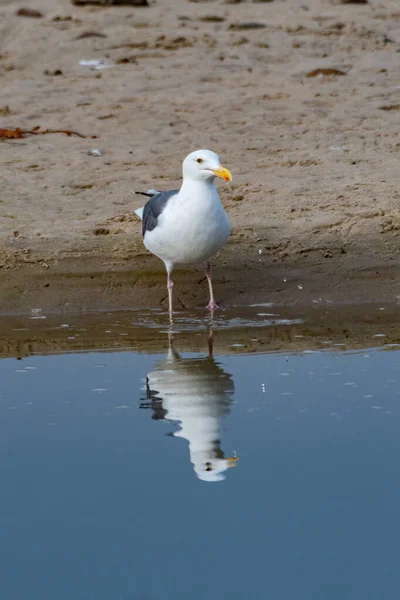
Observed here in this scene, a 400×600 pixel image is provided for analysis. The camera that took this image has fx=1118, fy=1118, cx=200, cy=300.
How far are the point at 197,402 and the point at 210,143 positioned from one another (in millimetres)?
5220

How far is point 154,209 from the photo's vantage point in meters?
6.96

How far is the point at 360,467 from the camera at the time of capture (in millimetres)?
4020

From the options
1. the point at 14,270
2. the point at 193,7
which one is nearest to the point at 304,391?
the point at 14,270

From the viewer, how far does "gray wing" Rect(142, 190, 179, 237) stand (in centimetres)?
688

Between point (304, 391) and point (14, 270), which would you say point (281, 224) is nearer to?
point (14, 270)

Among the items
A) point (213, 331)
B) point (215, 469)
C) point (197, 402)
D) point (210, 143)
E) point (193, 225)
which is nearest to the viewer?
point (215, 469)

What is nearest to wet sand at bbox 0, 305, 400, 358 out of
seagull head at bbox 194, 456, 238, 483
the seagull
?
the seagull

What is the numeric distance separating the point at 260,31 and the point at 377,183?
508cm

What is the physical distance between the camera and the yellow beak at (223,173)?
647 cm

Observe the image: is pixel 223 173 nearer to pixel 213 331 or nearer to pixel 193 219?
pixel 193 219

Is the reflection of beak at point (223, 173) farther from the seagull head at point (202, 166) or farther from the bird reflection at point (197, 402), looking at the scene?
the bird reflection at point (197, 402)

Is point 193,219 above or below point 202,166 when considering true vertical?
below

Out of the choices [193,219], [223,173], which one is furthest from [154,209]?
[223,173]

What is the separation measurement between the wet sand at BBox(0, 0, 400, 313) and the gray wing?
0.50 metres
